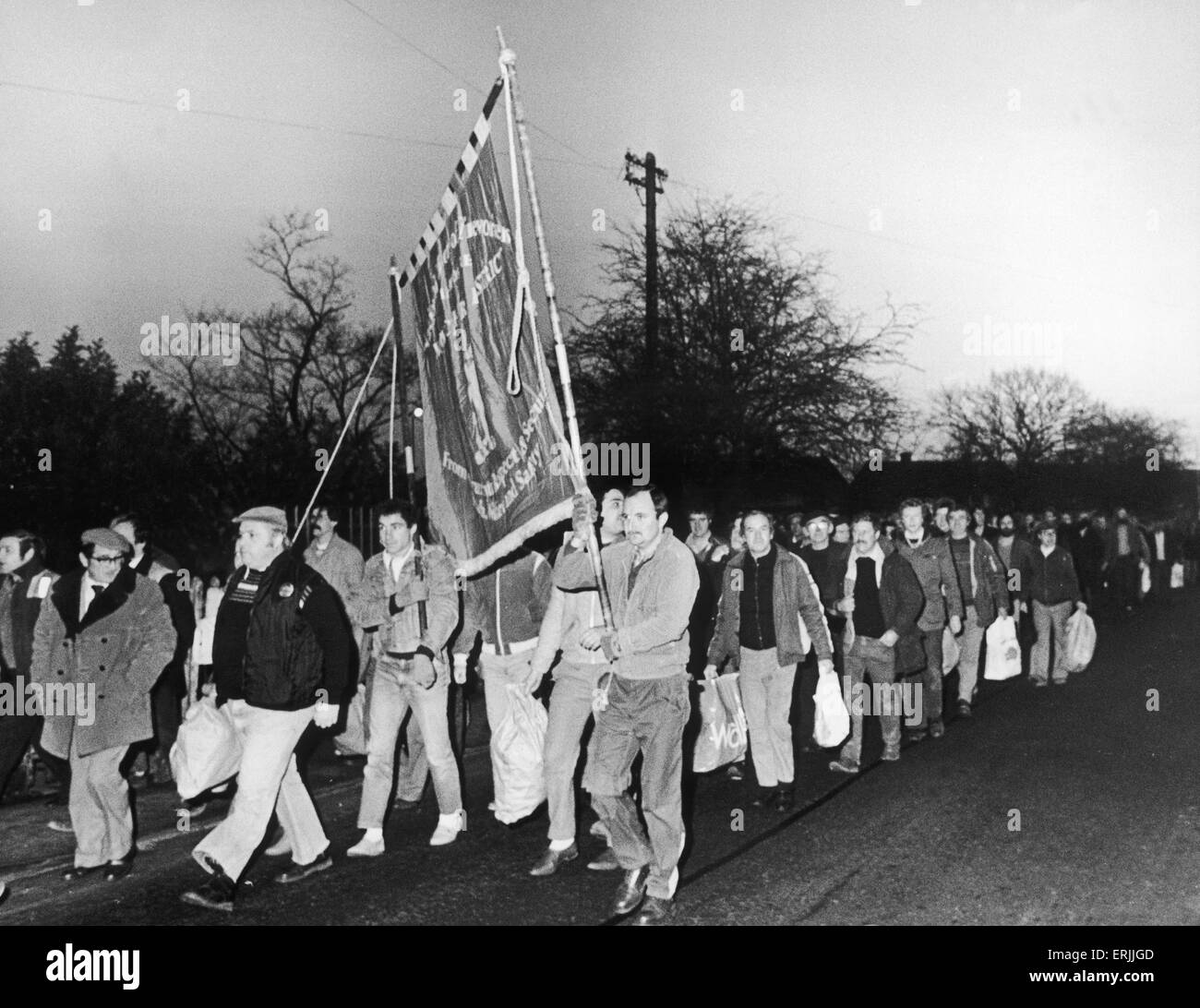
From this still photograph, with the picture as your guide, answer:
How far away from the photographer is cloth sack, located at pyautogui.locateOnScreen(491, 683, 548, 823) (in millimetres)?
6156

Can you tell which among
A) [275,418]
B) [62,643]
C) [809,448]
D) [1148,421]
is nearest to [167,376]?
[275,418]

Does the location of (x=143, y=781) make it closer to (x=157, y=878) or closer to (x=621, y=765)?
(x=157, y=878)

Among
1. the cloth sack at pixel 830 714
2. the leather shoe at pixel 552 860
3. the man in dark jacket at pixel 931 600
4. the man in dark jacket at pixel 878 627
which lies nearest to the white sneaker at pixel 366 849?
the leather shoe at pixel 552 860

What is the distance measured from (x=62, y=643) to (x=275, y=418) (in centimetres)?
2767

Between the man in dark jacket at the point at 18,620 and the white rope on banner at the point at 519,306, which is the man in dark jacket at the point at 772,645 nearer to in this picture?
the white rope on banner at the point at 519,306

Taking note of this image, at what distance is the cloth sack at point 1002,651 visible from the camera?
10.4 metres

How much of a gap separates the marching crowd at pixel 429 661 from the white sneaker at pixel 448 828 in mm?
11

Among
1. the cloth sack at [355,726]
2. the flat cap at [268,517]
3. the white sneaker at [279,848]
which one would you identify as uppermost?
the flat cap at [268,517]

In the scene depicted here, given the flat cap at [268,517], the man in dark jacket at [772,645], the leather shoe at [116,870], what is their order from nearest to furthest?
the flat cap at [268,517]
the leather shoe at [116,870]
the man in dark jacket at [772,645]

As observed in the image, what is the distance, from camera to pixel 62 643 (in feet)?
18.2

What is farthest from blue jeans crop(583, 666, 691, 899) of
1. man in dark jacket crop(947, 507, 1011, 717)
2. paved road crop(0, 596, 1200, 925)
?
man in dark jacket crop(947, 507, 1011, 717)

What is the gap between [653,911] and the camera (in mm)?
4828

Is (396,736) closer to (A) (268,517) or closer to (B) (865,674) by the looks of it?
(A) (268,517)

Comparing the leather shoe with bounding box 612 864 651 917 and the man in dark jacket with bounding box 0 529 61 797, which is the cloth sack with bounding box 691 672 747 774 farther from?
the man in dark jacket with bounding box 0 529 61 797
